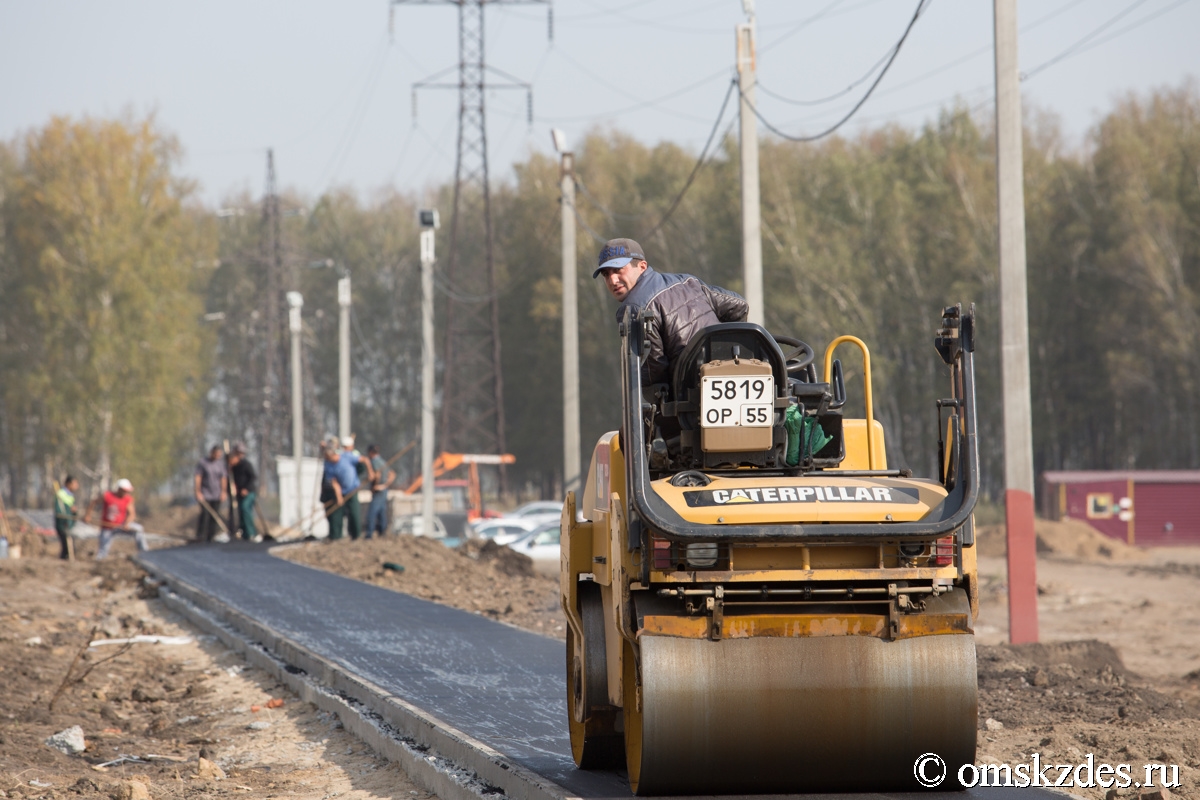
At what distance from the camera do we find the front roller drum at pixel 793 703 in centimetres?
522

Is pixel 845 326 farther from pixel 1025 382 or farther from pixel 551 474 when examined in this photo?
pixel 1025 382

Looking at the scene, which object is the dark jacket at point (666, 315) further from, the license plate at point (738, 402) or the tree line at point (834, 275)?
the tree line at point (834, 275)

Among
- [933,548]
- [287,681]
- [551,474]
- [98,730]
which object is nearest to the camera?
[933,548]

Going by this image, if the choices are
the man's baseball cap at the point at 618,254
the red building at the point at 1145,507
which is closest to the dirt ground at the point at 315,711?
the man's baseball cap at the point at 618,254

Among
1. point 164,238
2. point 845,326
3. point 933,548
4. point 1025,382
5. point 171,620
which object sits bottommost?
point 171,620

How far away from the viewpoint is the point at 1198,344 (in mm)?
45031

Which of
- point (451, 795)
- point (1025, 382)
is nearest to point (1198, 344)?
point (1025, 382)

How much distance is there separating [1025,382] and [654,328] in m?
7.65

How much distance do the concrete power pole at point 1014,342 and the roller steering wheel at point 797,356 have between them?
22.2ft

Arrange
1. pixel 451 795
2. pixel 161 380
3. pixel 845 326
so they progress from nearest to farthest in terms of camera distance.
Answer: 1. pixel 451 795
2. pixel 845 326
3. pixel 161 380

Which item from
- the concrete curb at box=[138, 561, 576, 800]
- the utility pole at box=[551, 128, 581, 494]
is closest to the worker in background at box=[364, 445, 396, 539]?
the utility pole at box=[551, 128, 581, 494]

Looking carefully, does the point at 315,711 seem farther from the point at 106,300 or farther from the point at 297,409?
the point at 106,300

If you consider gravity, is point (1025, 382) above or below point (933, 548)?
above

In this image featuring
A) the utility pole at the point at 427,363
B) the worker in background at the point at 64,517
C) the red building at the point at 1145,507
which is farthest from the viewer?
the red building at the point at 1145,507
